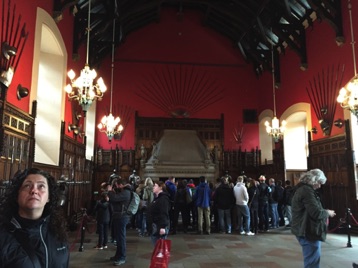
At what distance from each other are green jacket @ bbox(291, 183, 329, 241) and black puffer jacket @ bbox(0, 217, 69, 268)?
218 cm

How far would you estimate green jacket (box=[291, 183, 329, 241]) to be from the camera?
8.71ft

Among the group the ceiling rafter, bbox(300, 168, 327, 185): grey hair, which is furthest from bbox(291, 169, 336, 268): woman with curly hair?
the ceiling rafter

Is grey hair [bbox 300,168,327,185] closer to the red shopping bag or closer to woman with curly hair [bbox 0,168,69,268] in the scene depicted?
the red shopping bag

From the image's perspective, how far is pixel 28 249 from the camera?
117 cm

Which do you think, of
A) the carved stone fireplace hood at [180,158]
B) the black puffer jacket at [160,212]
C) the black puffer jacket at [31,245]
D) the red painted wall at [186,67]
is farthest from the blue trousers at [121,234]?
the red painted wall at [186,67]

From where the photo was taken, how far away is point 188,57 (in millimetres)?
12805

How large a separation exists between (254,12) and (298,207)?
857cm

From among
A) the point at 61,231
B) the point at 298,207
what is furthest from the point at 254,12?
the point at 61,231

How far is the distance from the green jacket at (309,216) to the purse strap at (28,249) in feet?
7.58

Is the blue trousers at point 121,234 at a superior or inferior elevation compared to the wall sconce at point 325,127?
inferior

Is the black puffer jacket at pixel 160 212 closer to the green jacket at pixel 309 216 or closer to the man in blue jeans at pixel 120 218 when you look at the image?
the man in blue jeans at pixel 120 218

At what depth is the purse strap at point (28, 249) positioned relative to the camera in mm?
1152

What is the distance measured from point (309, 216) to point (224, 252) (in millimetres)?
2464

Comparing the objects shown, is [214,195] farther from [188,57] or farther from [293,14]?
[188,57]
